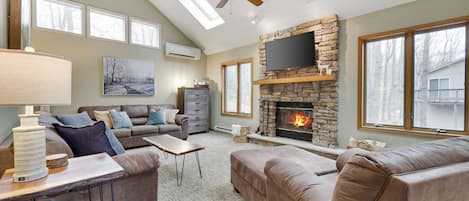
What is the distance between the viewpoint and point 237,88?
6309 millimetres

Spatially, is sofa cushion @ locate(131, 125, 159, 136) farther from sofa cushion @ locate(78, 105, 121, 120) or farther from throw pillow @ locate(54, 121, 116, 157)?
throw pillow @ locate(54, 121, 116, 157)

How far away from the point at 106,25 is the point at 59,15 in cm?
90

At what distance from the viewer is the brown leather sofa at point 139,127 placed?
466 centimetres

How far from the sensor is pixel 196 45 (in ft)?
23.1

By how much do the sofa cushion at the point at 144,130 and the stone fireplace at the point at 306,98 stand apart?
2479 millimetres

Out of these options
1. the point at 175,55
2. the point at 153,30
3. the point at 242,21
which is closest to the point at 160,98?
the point at 175,55

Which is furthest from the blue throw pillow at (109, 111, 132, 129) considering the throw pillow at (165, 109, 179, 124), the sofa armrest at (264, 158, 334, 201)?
the sofa armrest at (264, 158, 334, 201)

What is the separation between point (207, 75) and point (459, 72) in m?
5.82

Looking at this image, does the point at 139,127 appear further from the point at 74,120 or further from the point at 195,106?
the point at 195,106

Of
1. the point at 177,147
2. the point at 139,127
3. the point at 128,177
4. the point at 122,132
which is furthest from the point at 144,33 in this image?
the point at 128,177

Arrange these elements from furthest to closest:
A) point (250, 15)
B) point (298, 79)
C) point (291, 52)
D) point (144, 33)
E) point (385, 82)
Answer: point (144, 33) < point (250, 15) < point (291, 52) < point (298, 79) < point (385, 82)

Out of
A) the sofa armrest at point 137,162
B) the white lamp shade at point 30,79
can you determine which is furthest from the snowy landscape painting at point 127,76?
the white lamp shade at point 30,79

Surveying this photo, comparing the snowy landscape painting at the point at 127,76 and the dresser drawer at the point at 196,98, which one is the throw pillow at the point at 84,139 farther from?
the dresser drawer at the point at 196,98

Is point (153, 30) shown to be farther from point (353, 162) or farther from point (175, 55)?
point (353, 162)
